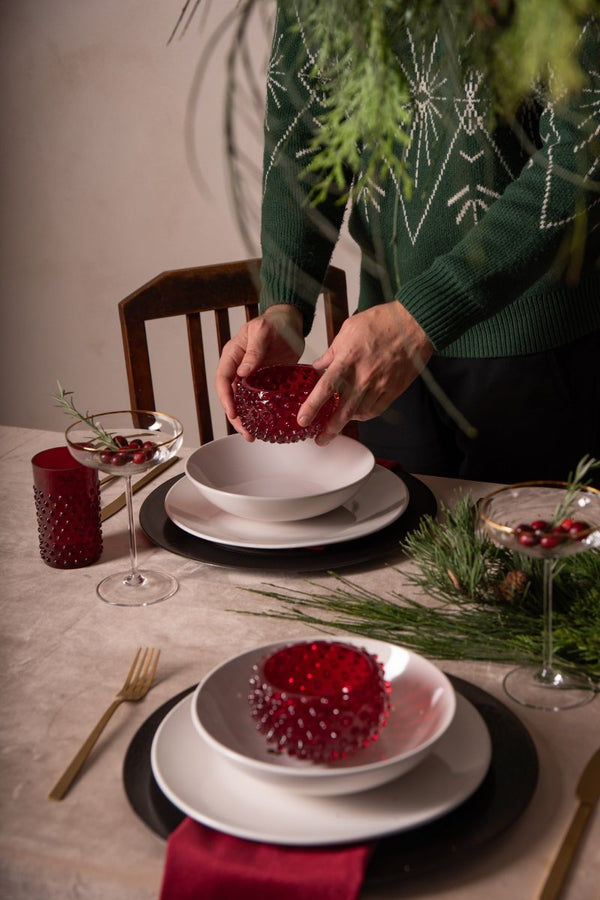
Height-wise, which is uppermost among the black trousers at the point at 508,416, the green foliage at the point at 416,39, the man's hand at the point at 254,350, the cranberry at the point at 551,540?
the green foliage at the point at 416,39

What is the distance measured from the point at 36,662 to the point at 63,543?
8.2 inches

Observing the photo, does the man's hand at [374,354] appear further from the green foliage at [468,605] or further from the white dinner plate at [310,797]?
the white dinner plate at [310,797]

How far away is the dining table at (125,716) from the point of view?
67 centimetres

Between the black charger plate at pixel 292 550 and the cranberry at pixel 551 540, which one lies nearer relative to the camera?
the cranberry at pixel 551 540

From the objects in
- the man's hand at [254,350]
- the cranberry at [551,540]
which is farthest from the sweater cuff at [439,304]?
the cranberry at [551,540]

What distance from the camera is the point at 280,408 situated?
1.15 meters

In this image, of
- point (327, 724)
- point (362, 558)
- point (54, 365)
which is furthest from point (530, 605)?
point (54, 365)

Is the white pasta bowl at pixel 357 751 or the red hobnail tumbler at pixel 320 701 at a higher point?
the red hobnail tumbler at pixel 320 701

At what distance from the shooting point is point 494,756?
750 mm

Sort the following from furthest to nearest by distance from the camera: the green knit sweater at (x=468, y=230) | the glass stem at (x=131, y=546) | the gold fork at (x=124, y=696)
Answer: the green knit sweater at (x=468, y=230)
the glass stem at (x=131, y=546)
the gold fork at (x=124, y=696)

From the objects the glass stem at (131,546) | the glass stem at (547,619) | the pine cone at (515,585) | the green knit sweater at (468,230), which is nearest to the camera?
the glass stem at (547,619)

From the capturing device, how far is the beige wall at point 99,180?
9.27 feet

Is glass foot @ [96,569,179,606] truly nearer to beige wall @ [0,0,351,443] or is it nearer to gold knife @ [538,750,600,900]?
gold knife @ [538,750,600,900]

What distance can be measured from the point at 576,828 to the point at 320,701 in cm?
19
